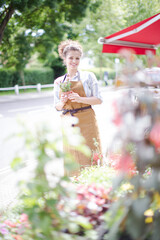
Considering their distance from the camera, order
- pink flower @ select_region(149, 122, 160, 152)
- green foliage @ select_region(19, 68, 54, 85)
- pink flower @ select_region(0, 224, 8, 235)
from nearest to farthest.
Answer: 1. pink flower @ select_region(149, 122, 160, 152)
2. pink flower @ select_region(0, 224, 8, 235)
3. green foliage @ select_region(19, 68, 54, 85)

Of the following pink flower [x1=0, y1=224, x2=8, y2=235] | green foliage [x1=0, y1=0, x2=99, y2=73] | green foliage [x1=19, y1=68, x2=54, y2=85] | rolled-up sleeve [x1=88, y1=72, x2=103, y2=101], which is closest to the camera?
pink flower [x1=0, y1=224, x2=8, y2=235]

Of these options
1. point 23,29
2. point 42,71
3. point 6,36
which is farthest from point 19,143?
point 42,71

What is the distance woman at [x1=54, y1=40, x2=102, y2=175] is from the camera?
9.04ft

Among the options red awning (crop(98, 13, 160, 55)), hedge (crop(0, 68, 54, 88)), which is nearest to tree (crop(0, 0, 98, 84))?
hedge (crop(0, 68, 54, 88))

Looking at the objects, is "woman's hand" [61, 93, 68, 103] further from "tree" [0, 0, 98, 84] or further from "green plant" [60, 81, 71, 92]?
"tree" [0, 0, 98, 84]

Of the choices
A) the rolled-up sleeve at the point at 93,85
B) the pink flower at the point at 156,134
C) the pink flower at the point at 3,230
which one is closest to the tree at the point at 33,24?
the rolled-up sleeve at the point at 93,85

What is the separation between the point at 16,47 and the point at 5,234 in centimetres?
1586

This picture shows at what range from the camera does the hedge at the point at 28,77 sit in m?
19.3

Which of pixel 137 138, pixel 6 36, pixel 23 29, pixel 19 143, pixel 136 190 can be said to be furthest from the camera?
pixel 23 29

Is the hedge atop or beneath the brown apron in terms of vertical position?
atop

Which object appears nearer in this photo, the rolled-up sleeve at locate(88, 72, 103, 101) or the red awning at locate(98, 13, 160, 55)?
the rolled-up sleeve at locate(88, 72, 103, 101)

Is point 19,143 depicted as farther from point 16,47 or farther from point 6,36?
point 16,47

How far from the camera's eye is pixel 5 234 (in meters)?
1.47

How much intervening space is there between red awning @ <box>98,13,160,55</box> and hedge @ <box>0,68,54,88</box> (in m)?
16.2
